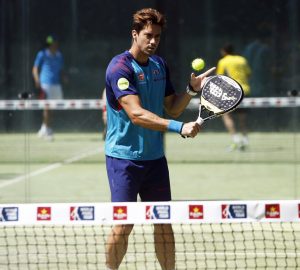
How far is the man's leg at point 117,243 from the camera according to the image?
649cm

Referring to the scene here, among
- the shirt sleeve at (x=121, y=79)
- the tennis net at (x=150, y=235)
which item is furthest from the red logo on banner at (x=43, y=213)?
the shirt sleeve at (x=121, y=79)

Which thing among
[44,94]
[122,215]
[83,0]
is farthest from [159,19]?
[44,94]

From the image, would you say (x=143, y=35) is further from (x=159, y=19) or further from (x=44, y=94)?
(x=44, y=94)

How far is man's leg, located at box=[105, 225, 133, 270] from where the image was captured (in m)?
6.49

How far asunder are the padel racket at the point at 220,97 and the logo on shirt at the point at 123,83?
0.48 m

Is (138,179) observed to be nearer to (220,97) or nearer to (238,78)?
(220,97)

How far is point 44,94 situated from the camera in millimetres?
13438

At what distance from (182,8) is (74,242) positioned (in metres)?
5.39

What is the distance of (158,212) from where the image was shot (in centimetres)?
634

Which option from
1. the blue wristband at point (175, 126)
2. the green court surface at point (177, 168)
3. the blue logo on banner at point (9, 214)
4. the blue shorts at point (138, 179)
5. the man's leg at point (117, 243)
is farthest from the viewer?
the green court surface at point (177, 168)

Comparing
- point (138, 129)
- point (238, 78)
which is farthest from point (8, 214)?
point (238, 78)

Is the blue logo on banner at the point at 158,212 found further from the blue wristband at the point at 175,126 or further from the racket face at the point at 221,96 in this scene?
the racket face at the point at 221,96

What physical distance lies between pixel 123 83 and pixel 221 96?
0.62 metres

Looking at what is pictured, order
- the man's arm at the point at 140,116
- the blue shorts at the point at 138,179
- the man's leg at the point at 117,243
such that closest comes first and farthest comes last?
1. the man's arm at the point at 140,116
2. the man's leg at the point at 117,243
3. the blue shorts at the point at 138,179
